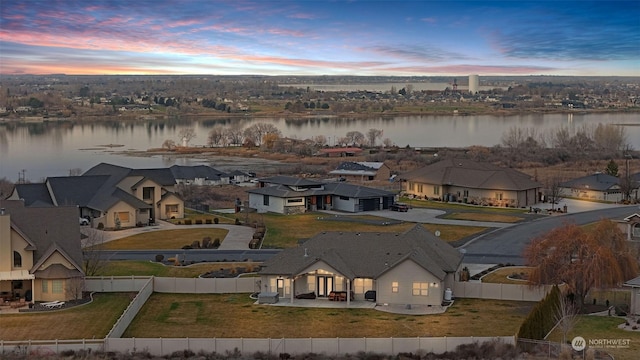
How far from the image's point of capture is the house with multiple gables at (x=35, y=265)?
30922mm

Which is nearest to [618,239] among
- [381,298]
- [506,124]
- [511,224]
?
[381,298]

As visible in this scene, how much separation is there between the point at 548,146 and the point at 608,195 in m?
54.3

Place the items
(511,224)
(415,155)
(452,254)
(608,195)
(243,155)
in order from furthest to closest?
(243,155) → (415,155) → (608,195) → (511,224) → (452,254)

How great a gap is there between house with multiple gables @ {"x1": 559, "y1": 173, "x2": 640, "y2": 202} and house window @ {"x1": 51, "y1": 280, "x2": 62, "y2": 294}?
43559 millimetres

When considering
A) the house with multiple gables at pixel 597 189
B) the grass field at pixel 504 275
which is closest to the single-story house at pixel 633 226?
the grass field at pixel 504 275

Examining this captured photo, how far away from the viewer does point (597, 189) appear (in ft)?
206

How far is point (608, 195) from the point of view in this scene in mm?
62312

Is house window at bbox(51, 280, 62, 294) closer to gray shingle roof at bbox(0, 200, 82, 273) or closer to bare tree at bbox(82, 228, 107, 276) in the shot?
gray shingle roof at bbox(0, 200, 82, 273)

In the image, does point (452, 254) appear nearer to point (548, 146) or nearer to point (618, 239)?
point (618, 239)

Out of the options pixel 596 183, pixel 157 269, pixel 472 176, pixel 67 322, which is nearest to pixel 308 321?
pixel 67 322

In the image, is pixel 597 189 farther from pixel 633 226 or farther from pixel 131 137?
pixel 131 137

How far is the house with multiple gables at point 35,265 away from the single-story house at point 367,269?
7031 mm

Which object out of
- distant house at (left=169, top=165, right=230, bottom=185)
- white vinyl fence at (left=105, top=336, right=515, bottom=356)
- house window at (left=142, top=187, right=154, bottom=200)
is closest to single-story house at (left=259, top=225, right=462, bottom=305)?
white vinyl fence at (left=105, top=336, right=515, bottom=356)

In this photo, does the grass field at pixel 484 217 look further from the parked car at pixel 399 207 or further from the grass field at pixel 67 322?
the grass field at pixel 67 322
